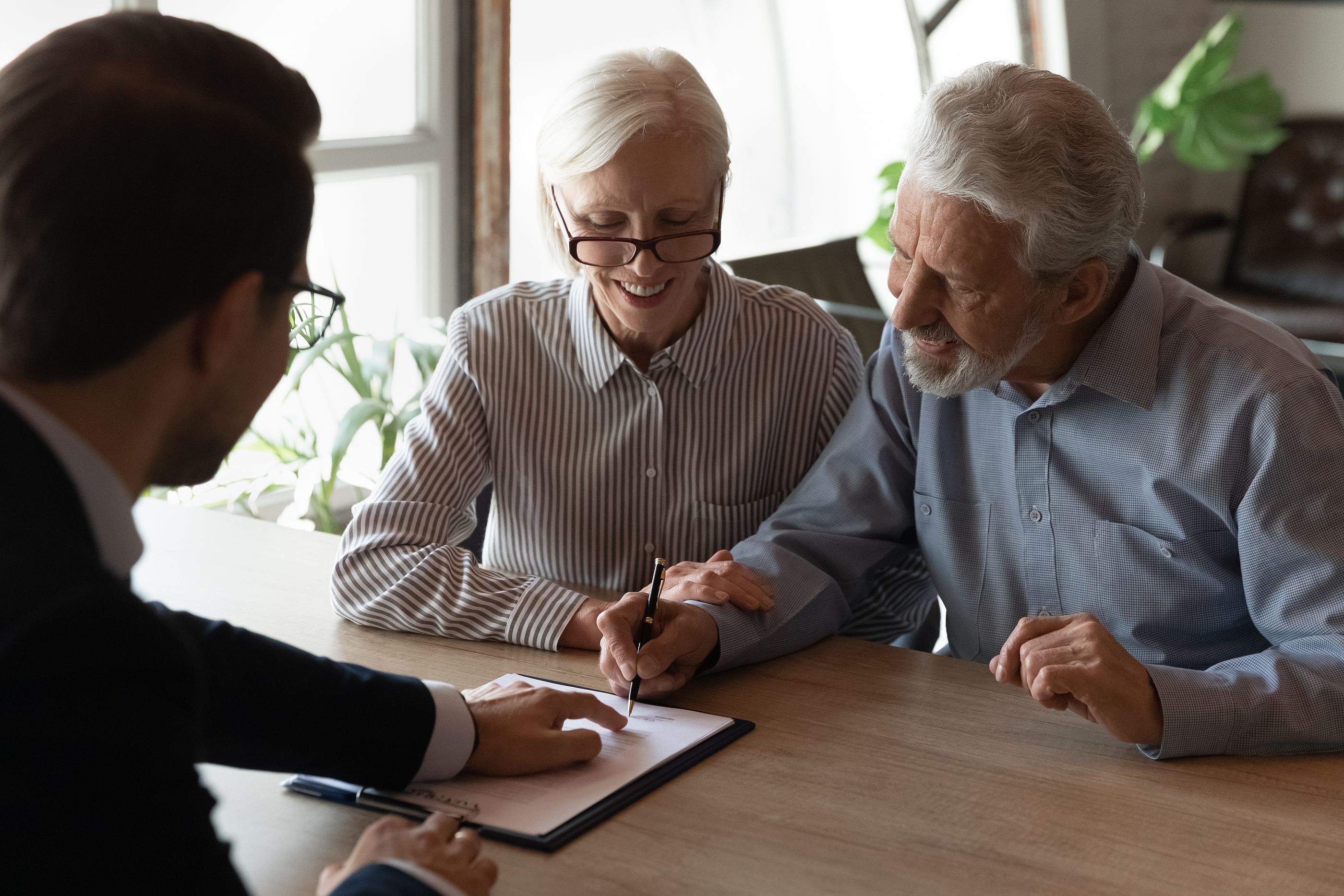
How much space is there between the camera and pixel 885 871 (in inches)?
41.1

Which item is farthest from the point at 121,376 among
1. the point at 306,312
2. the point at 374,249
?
the point at 374,249

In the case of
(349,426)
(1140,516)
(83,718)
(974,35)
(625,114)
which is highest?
(974,35)

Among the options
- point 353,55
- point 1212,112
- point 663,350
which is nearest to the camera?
point 663,350

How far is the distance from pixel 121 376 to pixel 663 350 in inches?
43.8

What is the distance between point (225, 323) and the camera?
847 mm

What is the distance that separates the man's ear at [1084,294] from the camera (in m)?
1.57

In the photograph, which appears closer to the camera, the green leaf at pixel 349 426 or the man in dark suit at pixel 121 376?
the man in dark suit at pixel 121 376

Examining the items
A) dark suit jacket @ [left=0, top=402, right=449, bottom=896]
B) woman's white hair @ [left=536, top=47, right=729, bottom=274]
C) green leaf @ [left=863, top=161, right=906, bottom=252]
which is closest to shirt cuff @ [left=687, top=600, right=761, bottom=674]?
woman's white hair @ [left=536, top=47, right=729, bottom=274]

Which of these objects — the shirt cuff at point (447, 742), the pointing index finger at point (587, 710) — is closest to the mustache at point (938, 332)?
the pointing index finger at point (587, 710)

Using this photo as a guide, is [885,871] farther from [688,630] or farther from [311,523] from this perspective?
[311,523]

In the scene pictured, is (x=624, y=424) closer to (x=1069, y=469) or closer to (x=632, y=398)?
(x=632, y=398)

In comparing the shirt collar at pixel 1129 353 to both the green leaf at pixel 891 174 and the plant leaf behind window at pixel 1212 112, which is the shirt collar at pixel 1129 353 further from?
the plant leaf behind window at pixel 1212 112

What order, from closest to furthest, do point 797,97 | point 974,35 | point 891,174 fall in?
point 891,174 → point 797,97 → point 974,35

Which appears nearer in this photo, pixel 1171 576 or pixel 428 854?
pixel 428 854
